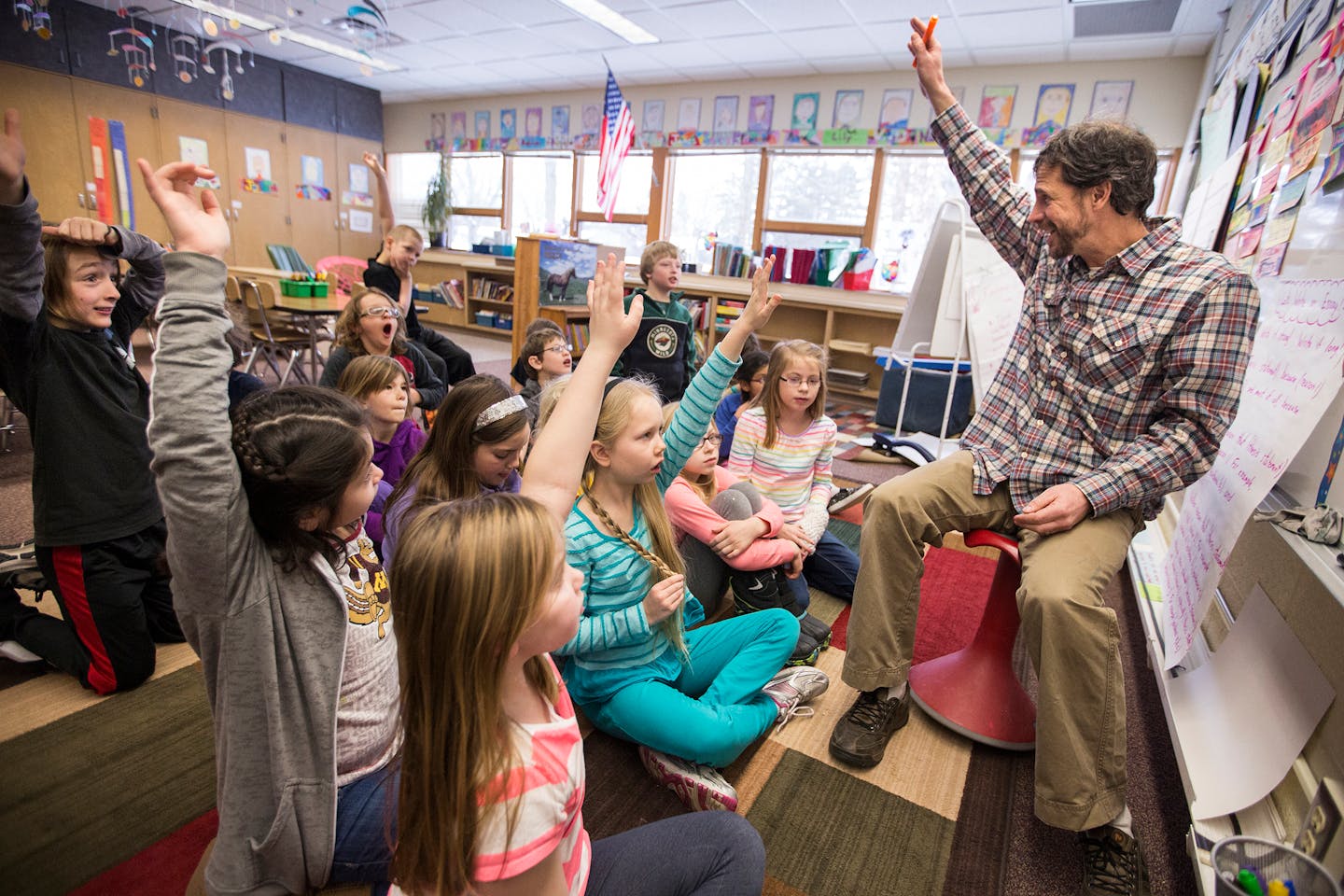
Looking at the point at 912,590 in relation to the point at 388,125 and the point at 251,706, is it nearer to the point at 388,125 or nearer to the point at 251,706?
the point at 251,706

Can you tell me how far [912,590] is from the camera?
153 centimetres

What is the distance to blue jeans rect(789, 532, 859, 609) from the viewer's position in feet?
7.57

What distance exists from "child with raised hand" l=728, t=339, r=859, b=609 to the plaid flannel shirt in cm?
60

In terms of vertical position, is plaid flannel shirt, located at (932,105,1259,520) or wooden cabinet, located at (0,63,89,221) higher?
wooden cabinet, located at (0,63,89,221)

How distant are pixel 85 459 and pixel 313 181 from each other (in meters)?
8.07

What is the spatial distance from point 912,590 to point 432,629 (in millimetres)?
1175

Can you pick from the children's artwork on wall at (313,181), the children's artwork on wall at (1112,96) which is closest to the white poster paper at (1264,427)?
the children's artwork on wall at (1112,96)

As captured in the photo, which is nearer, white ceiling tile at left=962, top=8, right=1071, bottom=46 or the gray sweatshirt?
the gray sweatshirt

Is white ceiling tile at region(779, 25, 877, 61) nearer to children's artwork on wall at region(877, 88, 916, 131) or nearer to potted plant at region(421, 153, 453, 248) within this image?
children's artwork on wall at region(877, 88, 916, 131)

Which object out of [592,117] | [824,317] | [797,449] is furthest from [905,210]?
[797,449]

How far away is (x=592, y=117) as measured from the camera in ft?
24.4

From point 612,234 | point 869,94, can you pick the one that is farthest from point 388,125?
point 869,94

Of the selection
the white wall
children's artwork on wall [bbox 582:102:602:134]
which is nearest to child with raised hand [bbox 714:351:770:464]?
the white wall

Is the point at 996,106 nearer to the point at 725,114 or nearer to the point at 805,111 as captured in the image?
the point at 805,111
